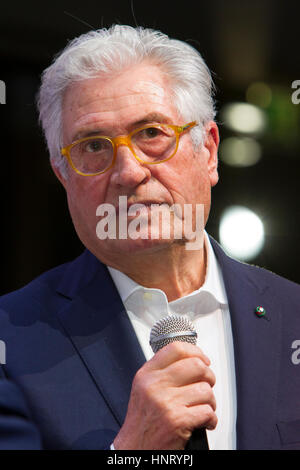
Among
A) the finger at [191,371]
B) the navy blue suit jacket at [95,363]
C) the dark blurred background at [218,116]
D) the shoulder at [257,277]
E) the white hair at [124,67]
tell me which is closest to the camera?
the finger at [191,371]

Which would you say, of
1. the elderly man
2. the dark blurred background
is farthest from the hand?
the dark blurred background

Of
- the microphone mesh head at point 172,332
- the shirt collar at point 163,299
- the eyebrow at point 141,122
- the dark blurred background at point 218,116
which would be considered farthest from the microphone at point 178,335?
the dark blurred background at point 218,116

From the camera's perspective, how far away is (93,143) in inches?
67.0

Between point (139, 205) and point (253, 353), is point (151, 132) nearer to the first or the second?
point (139, 205)

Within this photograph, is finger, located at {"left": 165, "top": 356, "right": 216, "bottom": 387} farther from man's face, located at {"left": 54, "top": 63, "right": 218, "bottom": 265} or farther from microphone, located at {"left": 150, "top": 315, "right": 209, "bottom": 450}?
man's face, located at {"left": 54, "top": 63, "right": 218, "bottom": 265}

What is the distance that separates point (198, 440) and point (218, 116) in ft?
3.90

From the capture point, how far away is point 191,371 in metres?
1.25

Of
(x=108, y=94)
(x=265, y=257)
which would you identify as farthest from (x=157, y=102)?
(x=265, y=257)

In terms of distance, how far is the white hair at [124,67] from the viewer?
173 centimetres

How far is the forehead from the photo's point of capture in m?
1.66

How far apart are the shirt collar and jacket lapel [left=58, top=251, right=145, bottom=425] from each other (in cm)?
4

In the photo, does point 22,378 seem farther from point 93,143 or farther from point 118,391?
point 93,143

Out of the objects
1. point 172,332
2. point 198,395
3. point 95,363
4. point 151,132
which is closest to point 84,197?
point 151,132

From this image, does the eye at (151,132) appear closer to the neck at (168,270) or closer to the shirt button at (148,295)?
the neck at (168,270)
